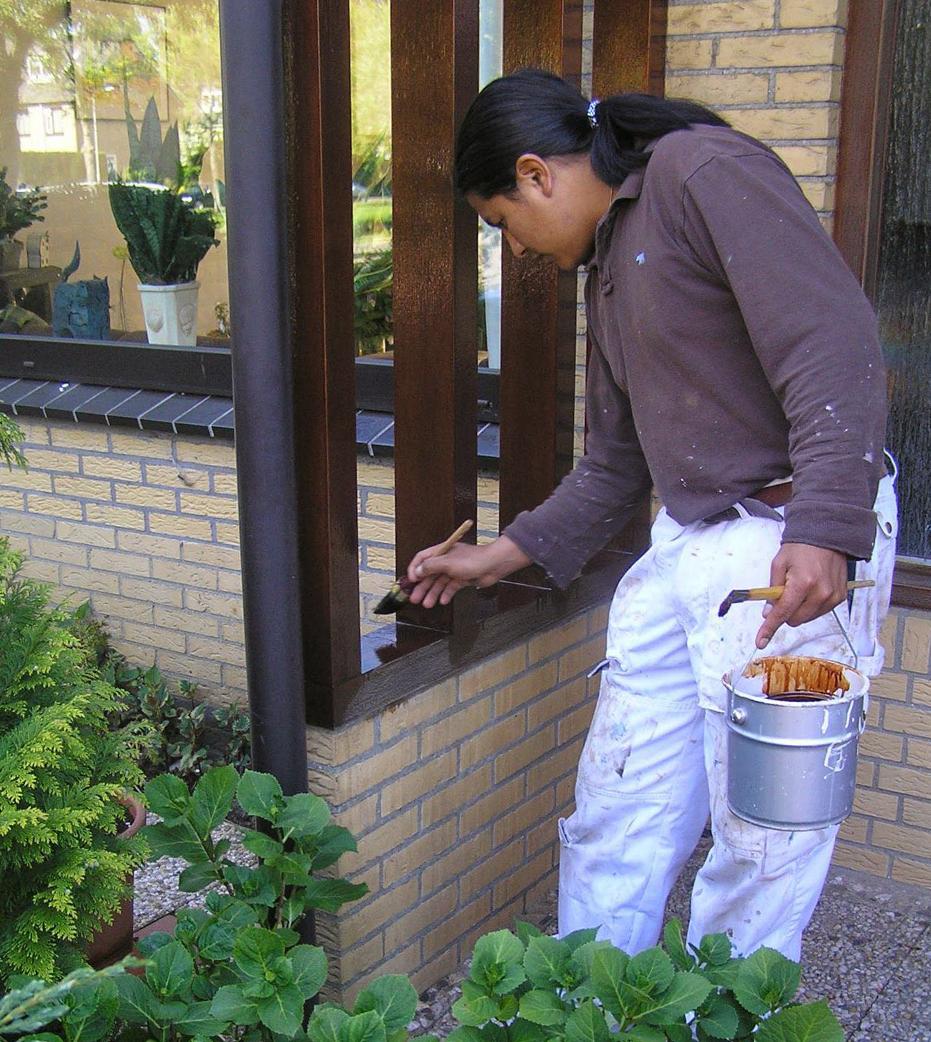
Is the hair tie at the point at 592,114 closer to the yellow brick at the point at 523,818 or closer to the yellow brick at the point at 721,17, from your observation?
the yellow brick at the point at 721,17

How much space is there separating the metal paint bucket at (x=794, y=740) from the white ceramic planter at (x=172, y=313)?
299 cm

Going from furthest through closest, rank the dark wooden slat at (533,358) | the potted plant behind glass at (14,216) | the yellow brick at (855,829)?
the potted plant behind glass at (14,216)
the yellow brick at (855,829)
the dark wooden slat at (533,358)

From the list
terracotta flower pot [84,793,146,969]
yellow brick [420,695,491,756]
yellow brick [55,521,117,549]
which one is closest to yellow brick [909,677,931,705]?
yellow brick [420,695,491,756]

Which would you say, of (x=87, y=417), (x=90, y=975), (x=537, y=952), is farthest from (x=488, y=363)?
(x=90, y=975)

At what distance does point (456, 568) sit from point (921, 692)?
1.43 m

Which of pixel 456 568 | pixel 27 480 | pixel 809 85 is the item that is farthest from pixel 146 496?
pixel 809 85

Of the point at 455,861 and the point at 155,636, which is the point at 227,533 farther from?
the point at 455,861

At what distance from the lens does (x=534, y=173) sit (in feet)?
7.48

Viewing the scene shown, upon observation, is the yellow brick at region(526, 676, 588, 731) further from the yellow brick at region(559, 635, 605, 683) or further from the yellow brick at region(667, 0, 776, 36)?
the yellow brick at region(667, 0, 776, 36)

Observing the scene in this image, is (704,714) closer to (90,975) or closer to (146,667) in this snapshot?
(90,975)

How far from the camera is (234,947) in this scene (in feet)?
6.41

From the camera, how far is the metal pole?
212 cm

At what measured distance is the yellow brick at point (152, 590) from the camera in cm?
427

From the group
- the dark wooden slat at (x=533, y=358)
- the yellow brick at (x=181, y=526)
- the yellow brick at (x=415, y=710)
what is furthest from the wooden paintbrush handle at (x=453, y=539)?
the yellow brick at (x=181, y=526)
